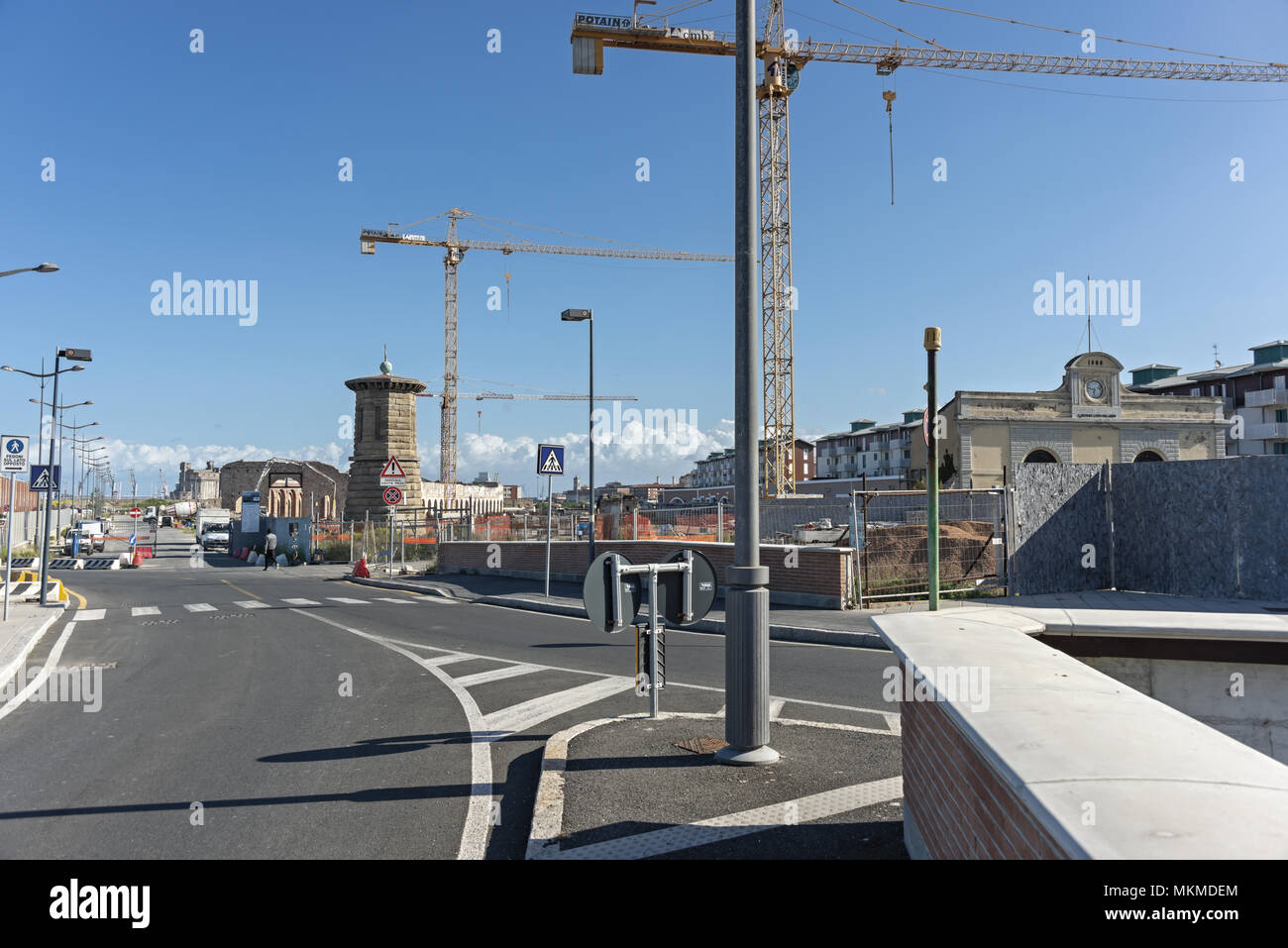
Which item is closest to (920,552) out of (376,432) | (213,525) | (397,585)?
(397,585)

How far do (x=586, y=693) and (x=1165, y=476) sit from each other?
12.0m

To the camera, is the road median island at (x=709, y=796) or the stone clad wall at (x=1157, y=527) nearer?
the road median island at (x=709, y=796)

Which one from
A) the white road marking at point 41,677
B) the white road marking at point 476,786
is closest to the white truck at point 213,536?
the white road marking at point 41,677

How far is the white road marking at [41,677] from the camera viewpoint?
9242 millimetres

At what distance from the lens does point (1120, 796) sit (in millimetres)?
2072

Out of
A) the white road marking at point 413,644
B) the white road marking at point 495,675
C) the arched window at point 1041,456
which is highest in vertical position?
the arched window at point 1041,456

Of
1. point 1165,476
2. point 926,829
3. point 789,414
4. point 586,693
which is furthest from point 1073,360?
point 926,829

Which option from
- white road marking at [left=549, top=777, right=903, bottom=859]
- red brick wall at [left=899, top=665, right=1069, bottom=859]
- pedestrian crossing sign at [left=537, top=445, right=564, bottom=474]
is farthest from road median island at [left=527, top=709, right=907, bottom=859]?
pedestrian crossing sign at [left=537, top=445, right=564, bottom=474]

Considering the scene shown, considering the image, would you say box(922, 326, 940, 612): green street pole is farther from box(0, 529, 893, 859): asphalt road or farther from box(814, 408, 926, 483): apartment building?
box(814, 408, 926, 483): apartment building

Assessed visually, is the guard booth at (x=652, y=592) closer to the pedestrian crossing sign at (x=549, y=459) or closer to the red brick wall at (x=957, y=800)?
the red brick wall at (x=957, y=800)

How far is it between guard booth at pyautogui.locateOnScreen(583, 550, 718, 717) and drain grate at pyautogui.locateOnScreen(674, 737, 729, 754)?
770mm

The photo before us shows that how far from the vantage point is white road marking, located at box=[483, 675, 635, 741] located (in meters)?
7.91

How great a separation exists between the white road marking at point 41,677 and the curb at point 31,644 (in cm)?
31
